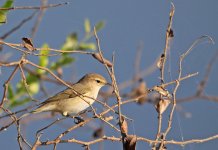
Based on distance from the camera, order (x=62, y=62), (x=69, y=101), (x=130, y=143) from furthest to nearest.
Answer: (x=69, y=101) < (x=62, y=62) < (x=130, y=143)

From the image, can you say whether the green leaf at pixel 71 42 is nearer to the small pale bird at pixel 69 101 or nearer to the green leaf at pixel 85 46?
the green leaf at pixel 85 46

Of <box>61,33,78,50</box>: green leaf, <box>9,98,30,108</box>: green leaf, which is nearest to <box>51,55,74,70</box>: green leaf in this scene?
<box>61,33,78,50</box>: green leaf

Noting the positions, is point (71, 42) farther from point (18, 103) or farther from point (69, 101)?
point (69, 101)

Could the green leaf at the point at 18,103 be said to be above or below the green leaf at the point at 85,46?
below

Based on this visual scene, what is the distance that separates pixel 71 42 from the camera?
137 inches

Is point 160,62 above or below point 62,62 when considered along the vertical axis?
below

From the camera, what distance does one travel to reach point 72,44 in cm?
348

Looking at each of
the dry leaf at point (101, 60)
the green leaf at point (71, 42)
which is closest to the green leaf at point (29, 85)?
the green leaf at point (71, 42)

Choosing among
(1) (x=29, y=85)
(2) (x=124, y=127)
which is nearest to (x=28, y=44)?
(2) (x=124, y=127)

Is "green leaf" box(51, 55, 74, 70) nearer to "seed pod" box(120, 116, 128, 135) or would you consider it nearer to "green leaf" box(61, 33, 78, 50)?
"green leaf" box(61, 33, 78, 50)

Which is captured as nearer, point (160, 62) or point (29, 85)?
point (160, 62)

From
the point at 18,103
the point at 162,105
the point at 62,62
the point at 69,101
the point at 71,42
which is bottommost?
the point at 162,105

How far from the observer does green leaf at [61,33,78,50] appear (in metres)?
3.43

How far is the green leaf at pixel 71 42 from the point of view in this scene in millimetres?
3426
